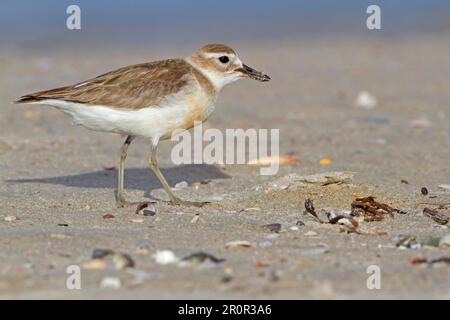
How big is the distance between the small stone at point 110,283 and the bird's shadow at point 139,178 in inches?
126

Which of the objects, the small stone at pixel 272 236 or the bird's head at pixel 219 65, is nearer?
the small stone at pixel 272 236

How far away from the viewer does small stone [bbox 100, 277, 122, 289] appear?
5.08m

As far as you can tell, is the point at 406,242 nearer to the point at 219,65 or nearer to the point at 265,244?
the point at 265,244

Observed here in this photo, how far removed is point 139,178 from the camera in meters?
9.09

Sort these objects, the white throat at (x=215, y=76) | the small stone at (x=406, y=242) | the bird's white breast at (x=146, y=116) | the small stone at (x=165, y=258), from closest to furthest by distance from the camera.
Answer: the small stone at (x=165, y=258)
the small stone at (x=406, y=242)
the bird's white breast at (x=146, y=116)
the white throat at (x=215, y=76)

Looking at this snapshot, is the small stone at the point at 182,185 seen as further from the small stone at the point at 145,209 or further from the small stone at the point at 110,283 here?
the small stone at the point at 110,283

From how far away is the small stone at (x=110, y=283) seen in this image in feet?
16.7

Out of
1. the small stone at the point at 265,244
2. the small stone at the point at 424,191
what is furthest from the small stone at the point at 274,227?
the small stone at the point at 424,191

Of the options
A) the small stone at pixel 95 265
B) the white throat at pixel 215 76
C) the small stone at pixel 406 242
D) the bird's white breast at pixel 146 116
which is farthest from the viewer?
the white throat at pixel 215 76

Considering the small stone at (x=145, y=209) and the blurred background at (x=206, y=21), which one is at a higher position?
the blurred background at (x=206, y=21)

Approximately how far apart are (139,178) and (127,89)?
1.57 metres

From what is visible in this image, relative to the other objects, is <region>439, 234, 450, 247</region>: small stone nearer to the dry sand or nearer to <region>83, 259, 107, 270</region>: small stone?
the dry sand

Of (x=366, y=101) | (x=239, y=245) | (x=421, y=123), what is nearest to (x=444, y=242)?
(x=239, y=245)

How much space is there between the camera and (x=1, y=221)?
6.76 metres
